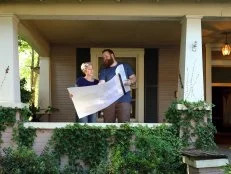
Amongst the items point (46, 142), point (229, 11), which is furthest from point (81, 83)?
point (229, 11)

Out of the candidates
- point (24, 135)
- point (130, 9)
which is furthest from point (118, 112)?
point (130, 9)

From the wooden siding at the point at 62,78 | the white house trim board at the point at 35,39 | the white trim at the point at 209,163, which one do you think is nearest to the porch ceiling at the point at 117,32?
the white house trim board at the point at 35,39

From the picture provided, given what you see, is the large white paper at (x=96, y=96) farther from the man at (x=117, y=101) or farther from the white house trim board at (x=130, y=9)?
the white house trim board at (x=130, y=9)

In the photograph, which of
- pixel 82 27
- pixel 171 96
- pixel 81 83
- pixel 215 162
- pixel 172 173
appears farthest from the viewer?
pixel 171 96

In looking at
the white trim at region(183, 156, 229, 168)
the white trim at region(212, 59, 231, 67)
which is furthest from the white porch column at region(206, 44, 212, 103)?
the white trim at region(183, 156, 229, 168)

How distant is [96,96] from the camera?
25.9 ft

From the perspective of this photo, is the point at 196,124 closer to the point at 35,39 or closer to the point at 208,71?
the point at 208,71

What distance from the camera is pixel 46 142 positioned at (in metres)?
7.62

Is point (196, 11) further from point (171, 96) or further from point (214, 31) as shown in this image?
point (171, 96)

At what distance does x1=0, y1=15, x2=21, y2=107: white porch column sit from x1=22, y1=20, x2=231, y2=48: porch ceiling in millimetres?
A: 1045

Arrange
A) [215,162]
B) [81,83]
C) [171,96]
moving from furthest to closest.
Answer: [171,96], [81,83], [215,162]

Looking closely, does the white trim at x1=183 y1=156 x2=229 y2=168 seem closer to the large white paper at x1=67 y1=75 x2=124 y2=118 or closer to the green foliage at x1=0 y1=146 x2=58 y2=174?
the large white paper at x1=67 y1=75 x2=124 y2=118

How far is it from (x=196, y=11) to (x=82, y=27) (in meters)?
2.75

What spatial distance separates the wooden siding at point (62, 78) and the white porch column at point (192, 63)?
13.5 feet
